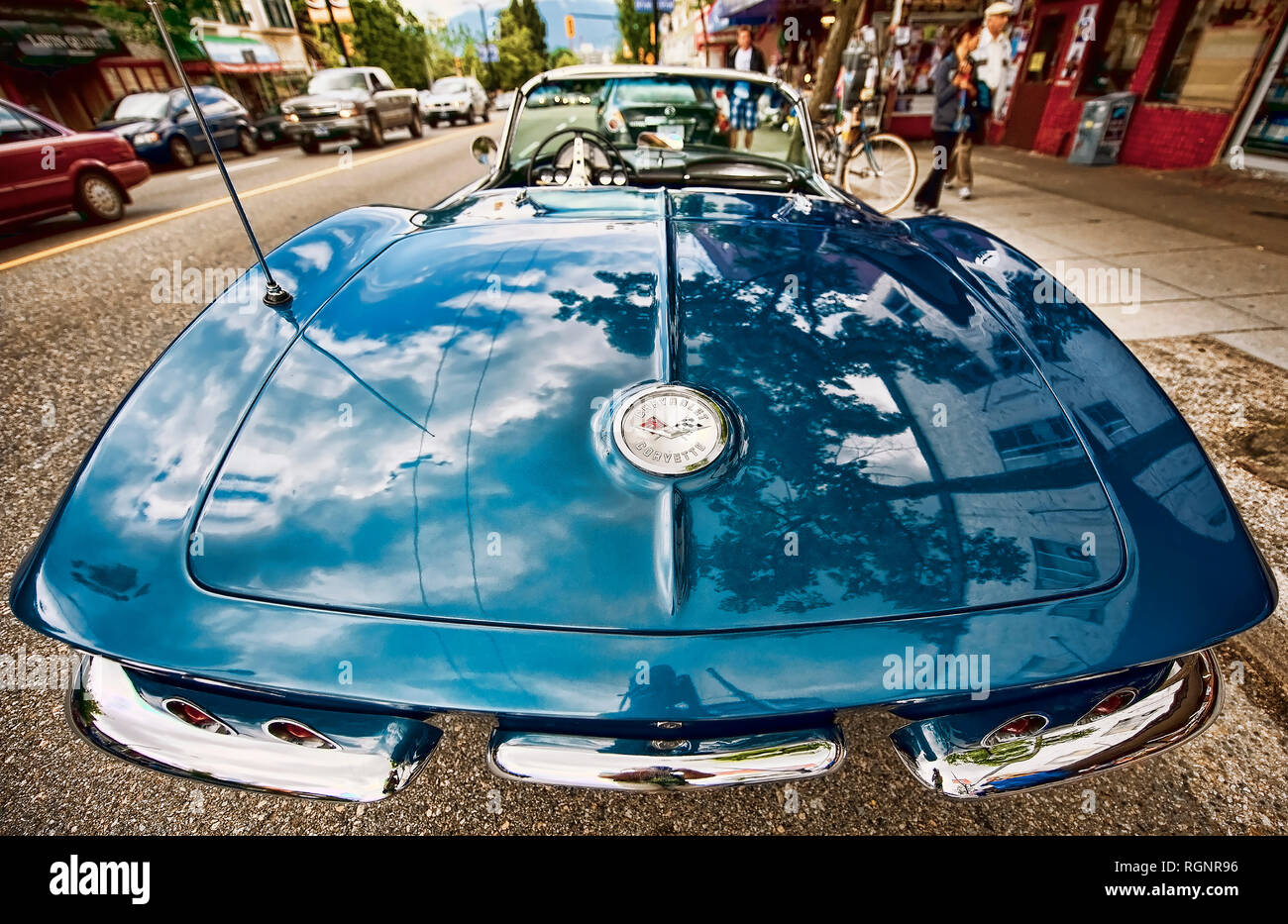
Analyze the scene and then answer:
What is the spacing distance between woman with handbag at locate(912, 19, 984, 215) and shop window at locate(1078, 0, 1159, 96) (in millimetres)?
4125

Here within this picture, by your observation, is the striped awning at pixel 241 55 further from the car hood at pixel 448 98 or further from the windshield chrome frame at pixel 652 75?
the windshield chrome frame at pixel 652 75

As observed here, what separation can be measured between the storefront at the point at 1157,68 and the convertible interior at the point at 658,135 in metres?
7.84

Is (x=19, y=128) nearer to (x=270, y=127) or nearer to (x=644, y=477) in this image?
(x=644, y=477)

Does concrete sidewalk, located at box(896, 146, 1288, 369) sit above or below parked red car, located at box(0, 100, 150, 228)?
below

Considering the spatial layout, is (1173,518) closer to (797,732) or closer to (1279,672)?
(797,732)

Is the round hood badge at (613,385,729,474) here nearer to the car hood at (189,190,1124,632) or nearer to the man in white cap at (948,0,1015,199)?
the car hood at (189,190,1124,632)

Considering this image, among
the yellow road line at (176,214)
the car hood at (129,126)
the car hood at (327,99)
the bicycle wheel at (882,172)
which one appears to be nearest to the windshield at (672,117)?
the yellow road line at (176,214)

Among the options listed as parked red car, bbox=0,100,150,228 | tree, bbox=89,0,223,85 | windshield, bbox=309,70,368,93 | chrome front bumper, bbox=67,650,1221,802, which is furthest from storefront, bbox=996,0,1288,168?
tree, bbox=89,0,223,85

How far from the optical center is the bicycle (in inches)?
255

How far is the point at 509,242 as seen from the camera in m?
1.67

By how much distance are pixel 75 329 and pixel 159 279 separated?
117 centimetres

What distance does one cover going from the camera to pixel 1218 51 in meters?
7.03

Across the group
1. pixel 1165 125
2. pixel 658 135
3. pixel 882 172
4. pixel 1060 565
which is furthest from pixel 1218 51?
pixel 1060 565
